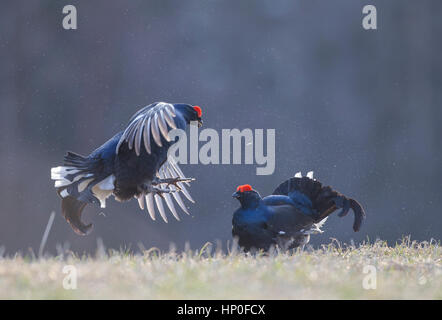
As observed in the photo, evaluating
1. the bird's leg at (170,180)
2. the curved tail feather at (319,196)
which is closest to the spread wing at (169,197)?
the bird's leg at (170,180)

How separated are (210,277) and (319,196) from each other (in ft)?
6.27

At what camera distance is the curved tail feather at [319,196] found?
3807mm

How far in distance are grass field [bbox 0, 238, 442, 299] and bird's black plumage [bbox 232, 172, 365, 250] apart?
1.82 feet

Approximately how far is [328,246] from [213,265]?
1.41 metres

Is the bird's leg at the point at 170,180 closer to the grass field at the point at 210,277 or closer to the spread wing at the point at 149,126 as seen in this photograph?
the spread wing at the point at 149,126

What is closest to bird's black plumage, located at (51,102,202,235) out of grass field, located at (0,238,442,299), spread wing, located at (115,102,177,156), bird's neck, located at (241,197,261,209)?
spread wing, located at (115,102,177,156)

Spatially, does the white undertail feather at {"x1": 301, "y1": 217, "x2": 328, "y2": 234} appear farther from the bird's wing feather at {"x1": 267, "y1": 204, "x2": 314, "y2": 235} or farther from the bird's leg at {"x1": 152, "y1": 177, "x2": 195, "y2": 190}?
the bird's leg at {"x1": 152, "y1": 177, "x2": 195, "y2": 190}

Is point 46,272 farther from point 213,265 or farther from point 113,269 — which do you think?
point 213,265

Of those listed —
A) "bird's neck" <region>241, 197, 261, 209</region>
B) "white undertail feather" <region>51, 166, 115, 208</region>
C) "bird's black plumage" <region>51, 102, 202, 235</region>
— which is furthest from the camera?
"bird's neck" <region>241, 197, 261, 209</region>

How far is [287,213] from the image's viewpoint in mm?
3672

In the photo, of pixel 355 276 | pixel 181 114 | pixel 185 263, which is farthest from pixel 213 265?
pixel 181 114

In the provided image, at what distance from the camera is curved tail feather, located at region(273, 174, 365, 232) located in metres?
3.81

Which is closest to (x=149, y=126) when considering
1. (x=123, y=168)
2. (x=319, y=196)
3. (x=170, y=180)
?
(x=123, y=168)
